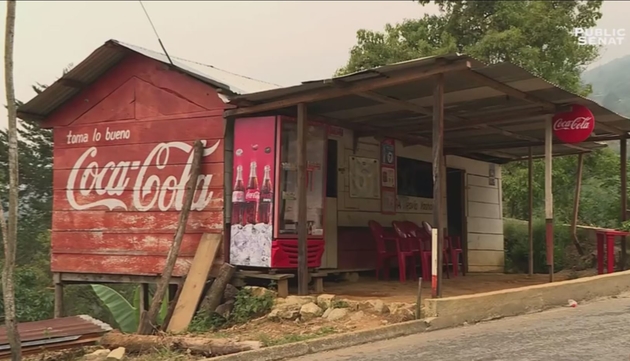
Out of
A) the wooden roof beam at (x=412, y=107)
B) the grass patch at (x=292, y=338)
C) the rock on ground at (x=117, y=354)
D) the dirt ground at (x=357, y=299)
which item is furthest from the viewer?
the wooden roof beam at (x=412, y=107)

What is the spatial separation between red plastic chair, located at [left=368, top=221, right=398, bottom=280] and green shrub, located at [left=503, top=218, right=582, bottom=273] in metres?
5.08

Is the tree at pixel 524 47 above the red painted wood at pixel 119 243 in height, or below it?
above

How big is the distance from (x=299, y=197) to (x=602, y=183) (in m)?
12.3

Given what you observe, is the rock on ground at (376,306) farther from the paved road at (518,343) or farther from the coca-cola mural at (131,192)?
the coca-cola mural at (131,192)

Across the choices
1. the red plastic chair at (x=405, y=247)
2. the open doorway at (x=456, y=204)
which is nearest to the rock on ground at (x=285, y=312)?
A: the red plastic chair at (x=405, y=247)

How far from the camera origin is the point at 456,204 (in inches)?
577

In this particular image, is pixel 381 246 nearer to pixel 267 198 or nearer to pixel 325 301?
pixel 267 198

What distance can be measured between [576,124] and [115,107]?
7294mm

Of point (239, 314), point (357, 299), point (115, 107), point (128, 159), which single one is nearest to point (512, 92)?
point (357, 299)

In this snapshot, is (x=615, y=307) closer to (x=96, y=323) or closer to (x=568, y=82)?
(x=96, y=323)

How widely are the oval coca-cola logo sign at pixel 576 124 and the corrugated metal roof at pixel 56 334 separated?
23.0 feet

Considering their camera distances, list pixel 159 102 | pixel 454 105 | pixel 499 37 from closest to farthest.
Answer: pixel 454 105 → pixel 159 102 → pixel 499 37

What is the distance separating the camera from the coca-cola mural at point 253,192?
9008mm

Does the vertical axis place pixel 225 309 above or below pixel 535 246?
below
